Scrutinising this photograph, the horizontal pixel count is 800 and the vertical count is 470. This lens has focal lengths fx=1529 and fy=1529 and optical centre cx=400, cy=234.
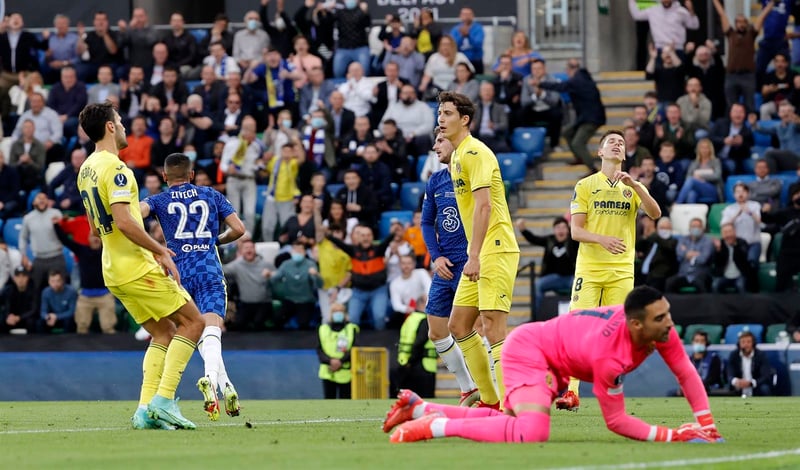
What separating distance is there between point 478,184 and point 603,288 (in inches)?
103

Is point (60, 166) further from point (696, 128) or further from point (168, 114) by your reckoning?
point (696, 128)

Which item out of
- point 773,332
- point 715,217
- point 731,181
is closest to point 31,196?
point 715,217

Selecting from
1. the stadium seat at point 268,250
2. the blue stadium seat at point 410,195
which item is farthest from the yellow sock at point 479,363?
the blue stadium seat at point 410,195

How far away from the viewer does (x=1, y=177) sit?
1037 inches

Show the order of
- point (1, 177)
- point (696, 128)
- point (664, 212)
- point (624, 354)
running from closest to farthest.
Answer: point (624, 354), point (664, 212), point (696, 128), point (1, 177)

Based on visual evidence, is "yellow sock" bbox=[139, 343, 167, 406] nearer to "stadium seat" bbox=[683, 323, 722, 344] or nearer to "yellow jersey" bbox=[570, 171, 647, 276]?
"yellow jersey" bbox=[570, 171, 647, 276]

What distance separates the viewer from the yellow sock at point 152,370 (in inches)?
462

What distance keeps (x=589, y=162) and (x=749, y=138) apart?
266 cm

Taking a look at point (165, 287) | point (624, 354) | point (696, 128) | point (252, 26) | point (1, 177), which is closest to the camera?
point (624, 354)

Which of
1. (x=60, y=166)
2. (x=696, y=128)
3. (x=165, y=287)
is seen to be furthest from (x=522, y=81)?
(x=165, y=287)

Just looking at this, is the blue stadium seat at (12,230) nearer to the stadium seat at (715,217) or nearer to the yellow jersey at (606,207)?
the stadium seat at (715,217)

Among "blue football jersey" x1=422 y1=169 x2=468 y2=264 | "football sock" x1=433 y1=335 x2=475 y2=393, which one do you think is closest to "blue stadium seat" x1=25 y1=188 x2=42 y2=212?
"blue football jersey" x1=422 y1=169 x2=468 y2=264

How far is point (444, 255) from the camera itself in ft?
42.7

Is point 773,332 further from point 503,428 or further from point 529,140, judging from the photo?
point 503,428
